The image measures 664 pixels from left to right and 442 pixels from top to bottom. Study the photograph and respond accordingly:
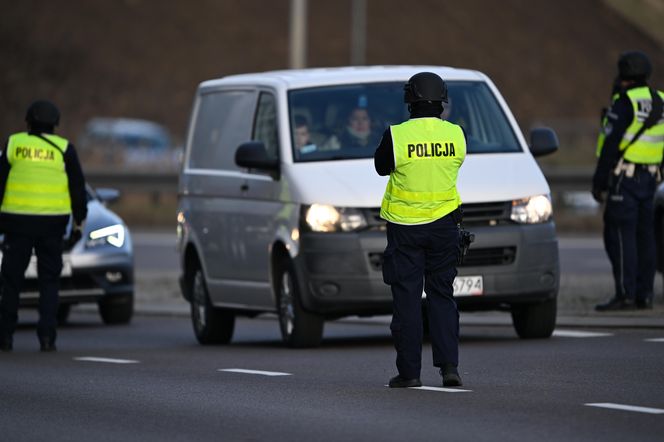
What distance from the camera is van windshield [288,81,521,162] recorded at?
1476 centimetres

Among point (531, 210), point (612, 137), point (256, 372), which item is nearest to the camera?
point (256, 372)

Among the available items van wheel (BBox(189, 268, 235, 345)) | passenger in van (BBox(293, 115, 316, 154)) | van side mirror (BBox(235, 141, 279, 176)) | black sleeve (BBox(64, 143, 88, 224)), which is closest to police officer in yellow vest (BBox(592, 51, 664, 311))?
passenger in van (BBox(293, 115, 316, 154))

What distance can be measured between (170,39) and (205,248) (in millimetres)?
62132

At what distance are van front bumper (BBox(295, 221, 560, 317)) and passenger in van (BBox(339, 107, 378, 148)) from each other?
3.43 ft

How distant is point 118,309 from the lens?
61.2 ft

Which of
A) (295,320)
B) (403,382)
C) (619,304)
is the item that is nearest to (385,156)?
(403,382)

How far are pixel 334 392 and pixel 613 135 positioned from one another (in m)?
5.76

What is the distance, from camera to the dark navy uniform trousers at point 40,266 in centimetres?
1516

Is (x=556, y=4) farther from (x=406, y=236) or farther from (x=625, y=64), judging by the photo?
(x=406, y=236)

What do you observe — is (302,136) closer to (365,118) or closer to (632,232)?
(365,118)

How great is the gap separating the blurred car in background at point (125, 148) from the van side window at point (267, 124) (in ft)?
94.0

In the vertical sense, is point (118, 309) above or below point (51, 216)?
below

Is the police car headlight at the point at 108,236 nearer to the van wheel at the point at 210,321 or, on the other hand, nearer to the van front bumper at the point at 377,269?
the van wheel at the point at 210,321

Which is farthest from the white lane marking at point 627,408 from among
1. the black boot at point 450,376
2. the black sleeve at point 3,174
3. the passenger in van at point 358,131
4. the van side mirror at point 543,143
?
the black sleeve at point 3,174
